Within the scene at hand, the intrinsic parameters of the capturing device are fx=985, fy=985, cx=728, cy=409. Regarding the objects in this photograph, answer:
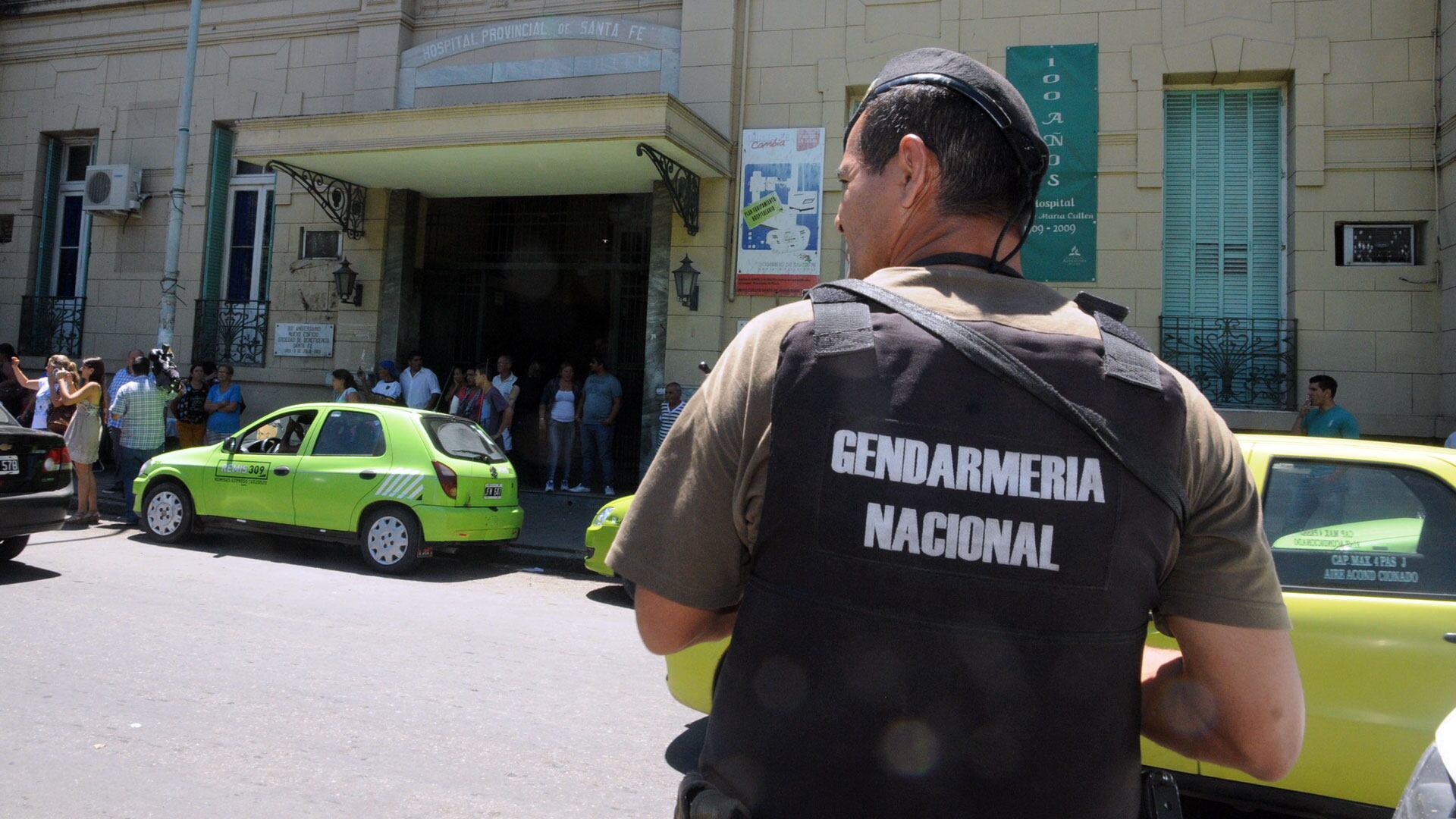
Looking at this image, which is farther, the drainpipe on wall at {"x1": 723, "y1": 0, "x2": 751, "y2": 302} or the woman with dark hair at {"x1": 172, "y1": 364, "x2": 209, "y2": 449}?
the drainpipe on wall at {"x1": 723, "y1": 0, "x2": 751, "y2": 302}

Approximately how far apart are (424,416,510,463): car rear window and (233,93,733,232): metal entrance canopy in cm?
357

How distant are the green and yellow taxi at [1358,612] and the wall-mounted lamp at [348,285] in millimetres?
11860

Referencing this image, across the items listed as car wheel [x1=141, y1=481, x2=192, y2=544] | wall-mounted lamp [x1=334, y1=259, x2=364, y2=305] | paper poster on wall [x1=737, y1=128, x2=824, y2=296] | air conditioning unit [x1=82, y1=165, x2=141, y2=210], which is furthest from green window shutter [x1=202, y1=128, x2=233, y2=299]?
paper poster on wall [x1=737, y1=128, x2=824, y2=296]

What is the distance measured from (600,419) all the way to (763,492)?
11.3 meters

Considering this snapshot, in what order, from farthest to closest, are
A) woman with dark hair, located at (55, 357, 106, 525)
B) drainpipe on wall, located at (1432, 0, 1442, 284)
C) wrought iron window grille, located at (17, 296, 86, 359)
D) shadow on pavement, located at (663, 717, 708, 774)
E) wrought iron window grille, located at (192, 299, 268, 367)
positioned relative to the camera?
1. wrought iron window grille, located at (17, 296, 86, 359)
2. wrought iron window grille, located at (192, 299, 268, 367)
3. drainpipe on wall, located at (1432, 0, 1442, 284)
4. woman with dark hair, located at (55, 357, 106, 525)
5. shadow on pavement, located at (663, 717, 708, 774)

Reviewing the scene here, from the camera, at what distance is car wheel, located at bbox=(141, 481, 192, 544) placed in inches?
367

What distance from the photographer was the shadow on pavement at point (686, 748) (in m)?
4.20

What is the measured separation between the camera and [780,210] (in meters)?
11.7

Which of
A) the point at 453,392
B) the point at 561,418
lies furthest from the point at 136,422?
the point at 561,418

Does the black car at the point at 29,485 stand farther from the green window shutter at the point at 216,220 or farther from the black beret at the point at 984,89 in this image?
the black beret at the point at 984,89

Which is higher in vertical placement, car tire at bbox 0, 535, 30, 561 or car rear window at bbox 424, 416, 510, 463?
car rear window at bbox 424, 416, 510, 463

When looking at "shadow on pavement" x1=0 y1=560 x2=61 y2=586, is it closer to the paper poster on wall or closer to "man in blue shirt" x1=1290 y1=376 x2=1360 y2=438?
the paper poster on wall

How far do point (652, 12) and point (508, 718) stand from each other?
10.3m

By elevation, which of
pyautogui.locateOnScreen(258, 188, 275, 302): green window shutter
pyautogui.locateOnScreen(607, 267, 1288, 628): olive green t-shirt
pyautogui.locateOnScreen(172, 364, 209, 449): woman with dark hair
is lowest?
pyautogui.locateOnScreen(607, 267, 1288, 628): olive green t-shirt
